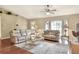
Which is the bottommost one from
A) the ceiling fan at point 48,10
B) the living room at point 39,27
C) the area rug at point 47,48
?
the area rug at point 47,48

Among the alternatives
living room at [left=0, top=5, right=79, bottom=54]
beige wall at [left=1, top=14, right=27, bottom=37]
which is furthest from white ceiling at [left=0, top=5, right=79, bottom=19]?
beige wall at [left=1, top=14, right=27, bottom=37]

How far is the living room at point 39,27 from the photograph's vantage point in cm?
199

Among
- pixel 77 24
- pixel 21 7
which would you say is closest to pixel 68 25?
pixel 77 24

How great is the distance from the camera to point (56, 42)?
2.04 m

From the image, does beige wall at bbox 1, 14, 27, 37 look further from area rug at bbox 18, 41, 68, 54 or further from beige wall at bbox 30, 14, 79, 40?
area rug at bbox 18, 41, 68, 54

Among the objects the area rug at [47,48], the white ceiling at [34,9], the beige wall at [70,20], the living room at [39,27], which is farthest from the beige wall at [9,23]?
the area rug at [47,48]

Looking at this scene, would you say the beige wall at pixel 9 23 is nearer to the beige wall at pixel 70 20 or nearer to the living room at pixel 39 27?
the living room at pixel 39 27

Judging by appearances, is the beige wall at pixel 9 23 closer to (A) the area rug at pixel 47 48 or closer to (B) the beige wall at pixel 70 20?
(B) the beige wall at pixel 70 20

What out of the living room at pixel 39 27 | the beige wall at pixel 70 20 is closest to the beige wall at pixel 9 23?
the living room at pixel 39 27

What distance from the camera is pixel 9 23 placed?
2.01 meters

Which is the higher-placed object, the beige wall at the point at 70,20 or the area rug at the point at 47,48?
the beige wall at the point at 70,20

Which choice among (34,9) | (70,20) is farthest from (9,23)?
(70,20)

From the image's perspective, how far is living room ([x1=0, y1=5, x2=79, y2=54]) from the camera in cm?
199
